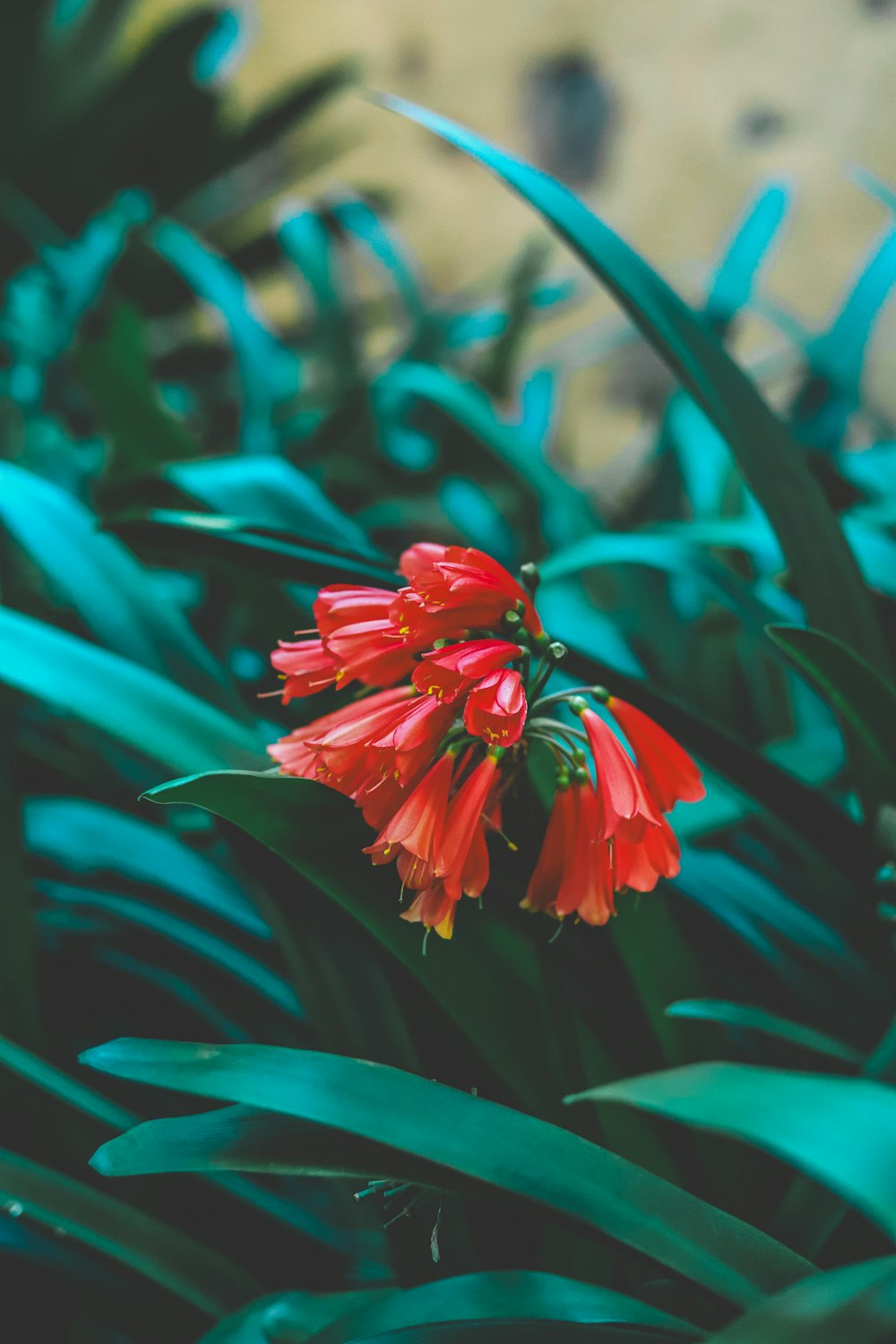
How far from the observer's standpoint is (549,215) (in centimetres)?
43

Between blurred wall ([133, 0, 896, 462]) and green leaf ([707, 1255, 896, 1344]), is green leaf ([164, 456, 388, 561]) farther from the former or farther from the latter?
blurred wall ([133, 0, 896, 462])

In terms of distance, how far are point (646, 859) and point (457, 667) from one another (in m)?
0.10

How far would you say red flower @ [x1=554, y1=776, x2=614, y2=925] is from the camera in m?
0.31

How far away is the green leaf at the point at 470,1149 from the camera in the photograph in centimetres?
29

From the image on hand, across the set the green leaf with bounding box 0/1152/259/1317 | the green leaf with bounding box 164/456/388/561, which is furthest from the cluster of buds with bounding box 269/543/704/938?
the green leaf with bounding box 164/456/388/561

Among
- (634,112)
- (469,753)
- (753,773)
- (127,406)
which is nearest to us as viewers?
(469,753)

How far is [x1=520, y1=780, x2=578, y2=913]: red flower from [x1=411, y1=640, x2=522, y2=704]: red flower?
0.17ft

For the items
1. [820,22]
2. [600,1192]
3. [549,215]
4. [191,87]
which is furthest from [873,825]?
[191,87]

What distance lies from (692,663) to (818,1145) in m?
0.52

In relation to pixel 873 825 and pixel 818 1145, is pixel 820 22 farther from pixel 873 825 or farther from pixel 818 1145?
pixel 818 1145

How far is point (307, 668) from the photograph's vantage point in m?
0.35

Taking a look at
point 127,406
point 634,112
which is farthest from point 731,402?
point 634,112

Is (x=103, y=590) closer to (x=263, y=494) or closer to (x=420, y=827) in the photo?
(x=263, y=494)

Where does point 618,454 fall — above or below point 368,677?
above
